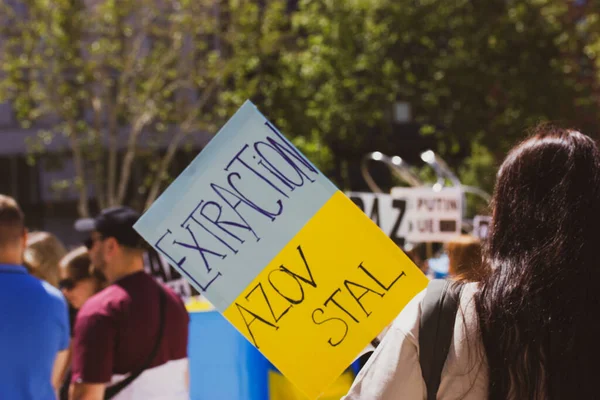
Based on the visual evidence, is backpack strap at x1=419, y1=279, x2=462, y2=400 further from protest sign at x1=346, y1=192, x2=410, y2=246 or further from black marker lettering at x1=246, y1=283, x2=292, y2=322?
protest sign at x1=346, y1=192, x2=410, y2=246

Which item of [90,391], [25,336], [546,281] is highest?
[546,281]

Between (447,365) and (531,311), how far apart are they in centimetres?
19

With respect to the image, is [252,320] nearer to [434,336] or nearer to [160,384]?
[434,336]

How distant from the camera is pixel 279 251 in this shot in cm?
212

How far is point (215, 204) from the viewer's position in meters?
2.14

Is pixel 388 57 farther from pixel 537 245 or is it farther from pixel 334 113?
pixel 537 245

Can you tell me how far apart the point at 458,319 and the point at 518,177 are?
0.32 metres

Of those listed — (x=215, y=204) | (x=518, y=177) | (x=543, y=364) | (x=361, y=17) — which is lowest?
(x=361, y=17)

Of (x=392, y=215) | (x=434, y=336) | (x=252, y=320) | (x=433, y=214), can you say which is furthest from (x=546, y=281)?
(x=433, y=214)

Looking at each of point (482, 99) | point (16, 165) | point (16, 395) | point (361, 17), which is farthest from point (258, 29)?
point (16, 395)

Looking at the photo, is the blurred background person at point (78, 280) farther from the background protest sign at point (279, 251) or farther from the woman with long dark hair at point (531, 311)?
the woman with long dark hair at point (531, 311)

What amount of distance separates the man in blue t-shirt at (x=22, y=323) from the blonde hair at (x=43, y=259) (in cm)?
150

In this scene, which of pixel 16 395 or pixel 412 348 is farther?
pixel 16 395

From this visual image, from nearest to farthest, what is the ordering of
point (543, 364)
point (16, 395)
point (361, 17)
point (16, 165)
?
1. point (543, 364)
2. point (16, 395)
3. point (361, 17)
4. point (16, 165)
